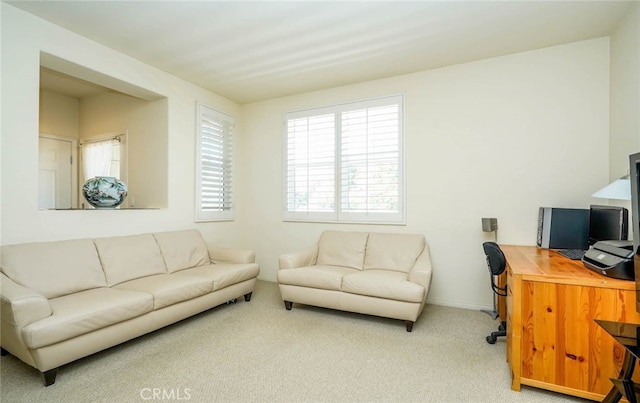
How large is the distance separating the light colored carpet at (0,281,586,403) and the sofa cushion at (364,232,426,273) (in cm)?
64

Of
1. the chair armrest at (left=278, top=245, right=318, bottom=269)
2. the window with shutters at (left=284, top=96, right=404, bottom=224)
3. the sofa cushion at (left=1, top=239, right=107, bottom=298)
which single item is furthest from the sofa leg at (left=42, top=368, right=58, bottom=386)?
the window with shutters at (left=284, top=96, right=404, bottom=224)

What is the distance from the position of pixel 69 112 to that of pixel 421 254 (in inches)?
220

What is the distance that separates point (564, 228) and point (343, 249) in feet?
7.38

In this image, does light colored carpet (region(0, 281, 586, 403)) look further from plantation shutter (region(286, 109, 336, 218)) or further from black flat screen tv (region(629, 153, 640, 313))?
plantation shutter (region(286, 109, 336, 218))

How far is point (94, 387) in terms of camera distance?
6.54 feet

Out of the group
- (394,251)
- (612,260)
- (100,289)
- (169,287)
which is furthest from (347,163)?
(100,289)

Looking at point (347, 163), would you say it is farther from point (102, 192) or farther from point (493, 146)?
point (102, 192)

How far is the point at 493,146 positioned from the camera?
3412 mm

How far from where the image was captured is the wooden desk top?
176 centimetres

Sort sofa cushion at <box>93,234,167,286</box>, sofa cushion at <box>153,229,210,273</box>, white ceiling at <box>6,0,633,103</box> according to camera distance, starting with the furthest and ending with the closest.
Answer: sofa cushion at <box>153,229,210,273</box> < sofa cushion at <box>93,234,167,286</box> < white ceiling at <box>6,0,633,103</box>

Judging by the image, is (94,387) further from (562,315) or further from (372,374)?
(562,315)

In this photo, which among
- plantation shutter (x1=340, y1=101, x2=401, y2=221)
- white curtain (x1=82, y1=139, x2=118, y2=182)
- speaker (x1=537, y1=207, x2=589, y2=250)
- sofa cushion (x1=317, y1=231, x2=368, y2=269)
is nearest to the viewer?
speaker (x1=537, y1=207, x2=589, y2=250)

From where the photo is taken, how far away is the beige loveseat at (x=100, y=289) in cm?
198

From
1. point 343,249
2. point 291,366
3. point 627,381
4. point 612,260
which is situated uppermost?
point 612,260
